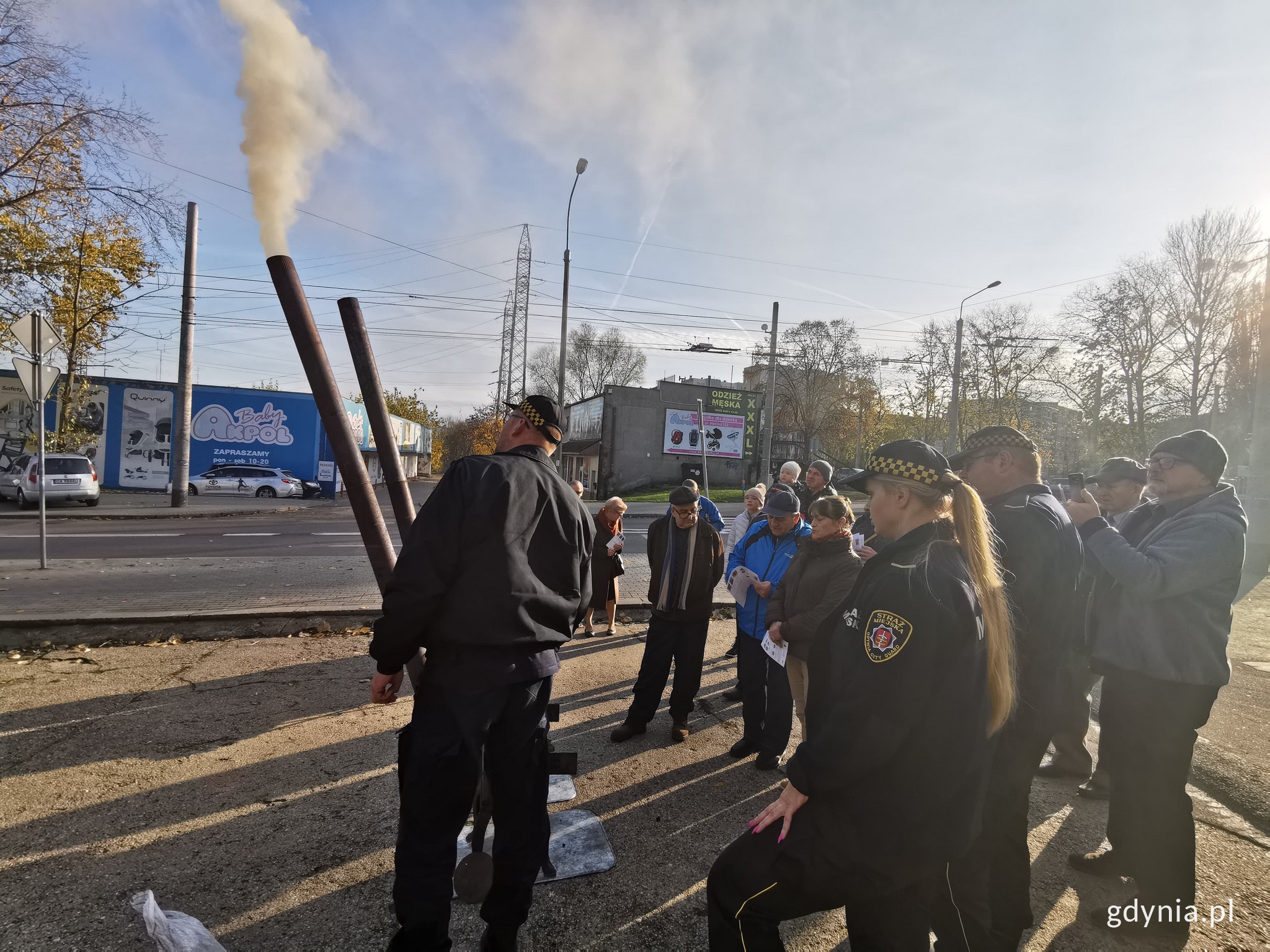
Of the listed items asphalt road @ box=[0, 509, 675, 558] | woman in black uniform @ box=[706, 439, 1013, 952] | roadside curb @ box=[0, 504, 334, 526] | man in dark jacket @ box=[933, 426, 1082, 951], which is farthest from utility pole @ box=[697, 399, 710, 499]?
roadside curb @ box=[0, 504, 334, 526]

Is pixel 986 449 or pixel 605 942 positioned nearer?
pixel 605 942

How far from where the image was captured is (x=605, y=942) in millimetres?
2463

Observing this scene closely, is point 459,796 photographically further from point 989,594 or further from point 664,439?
point 664,439

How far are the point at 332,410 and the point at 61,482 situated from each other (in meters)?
22.9

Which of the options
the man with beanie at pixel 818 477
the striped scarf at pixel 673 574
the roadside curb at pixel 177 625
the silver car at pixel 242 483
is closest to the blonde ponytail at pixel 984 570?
the striped scarf at pixel 673 574

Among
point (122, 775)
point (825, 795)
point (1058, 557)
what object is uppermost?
point (1058, 557)

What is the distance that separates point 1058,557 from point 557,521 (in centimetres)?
206

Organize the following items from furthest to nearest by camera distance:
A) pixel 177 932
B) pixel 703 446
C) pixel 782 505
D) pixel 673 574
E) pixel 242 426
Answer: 1. pixel 242 426
2. pixel 703 446
3. pixel 673 574
4. pixel 782 505
5. pixel 177 932

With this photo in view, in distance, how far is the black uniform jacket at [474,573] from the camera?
85.4 inches

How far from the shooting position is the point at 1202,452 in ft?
9.62

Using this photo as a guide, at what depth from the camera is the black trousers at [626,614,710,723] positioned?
4.54 m

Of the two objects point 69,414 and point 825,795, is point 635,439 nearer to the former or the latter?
point 69,414

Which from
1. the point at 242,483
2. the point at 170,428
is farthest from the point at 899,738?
the point at 170,428

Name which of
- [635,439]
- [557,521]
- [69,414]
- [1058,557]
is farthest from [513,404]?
[635,439]
